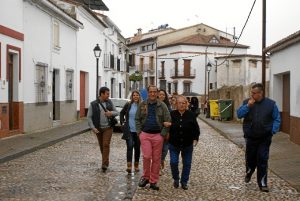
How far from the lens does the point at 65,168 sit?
33.3 ft

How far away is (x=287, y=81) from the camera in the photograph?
1750 centimetres

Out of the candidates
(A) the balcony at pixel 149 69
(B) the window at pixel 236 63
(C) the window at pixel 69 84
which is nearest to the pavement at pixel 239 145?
(C) the window at pixel 69 84

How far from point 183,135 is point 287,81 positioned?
10567 millimetres

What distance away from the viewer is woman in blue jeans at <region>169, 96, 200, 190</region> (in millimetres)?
7910

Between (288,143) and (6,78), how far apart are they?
342 inches

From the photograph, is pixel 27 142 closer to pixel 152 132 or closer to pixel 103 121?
pixel 103 121

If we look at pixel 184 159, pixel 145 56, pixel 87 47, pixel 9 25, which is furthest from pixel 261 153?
pixel 145 56

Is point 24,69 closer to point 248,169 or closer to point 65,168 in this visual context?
point 65,168

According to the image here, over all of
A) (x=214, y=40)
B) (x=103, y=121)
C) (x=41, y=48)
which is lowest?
(x=103, y=121)

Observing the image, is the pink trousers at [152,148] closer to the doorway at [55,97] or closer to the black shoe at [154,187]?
the black shoe at [154,187]

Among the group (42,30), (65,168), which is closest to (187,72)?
(42,30)

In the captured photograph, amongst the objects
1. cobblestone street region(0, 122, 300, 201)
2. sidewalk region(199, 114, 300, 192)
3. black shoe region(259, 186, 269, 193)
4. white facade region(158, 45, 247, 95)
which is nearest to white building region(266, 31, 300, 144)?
sidewalk region(199, 114, 300, 192)

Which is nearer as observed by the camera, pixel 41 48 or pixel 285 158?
pixel 285 158

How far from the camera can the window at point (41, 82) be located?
18.9 meters
